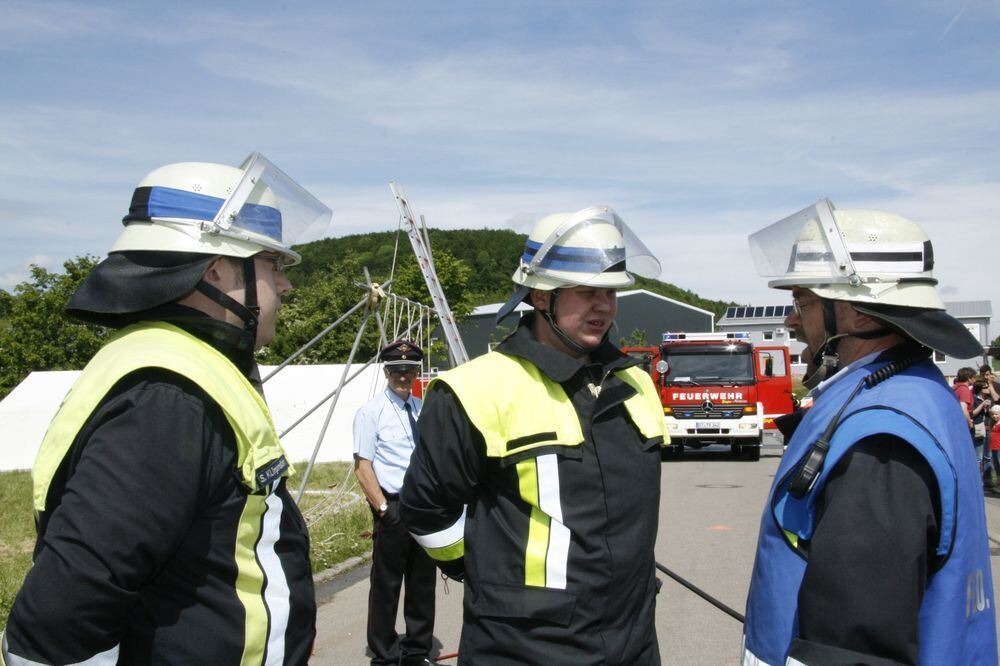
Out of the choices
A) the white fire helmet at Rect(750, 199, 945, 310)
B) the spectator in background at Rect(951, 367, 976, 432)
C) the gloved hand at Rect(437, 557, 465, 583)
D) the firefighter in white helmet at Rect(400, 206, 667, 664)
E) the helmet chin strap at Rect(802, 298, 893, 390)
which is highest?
the white fire helmet at Rect(750, 199, 945, 310)

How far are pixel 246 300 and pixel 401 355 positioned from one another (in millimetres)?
4158

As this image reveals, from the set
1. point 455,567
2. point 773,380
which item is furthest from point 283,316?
point 455,567

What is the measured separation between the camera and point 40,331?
37781 millimetres

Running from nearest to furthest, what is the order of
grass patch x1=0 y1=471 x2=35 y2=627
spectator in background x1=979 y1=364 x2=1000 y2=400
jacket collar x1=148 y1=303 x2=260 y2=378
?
jacket collar x1=148 y1=303 x2=260 y2=378
grass patch x1=0 y1=471 x2=35 y2=627
spectator in background x1=979 y1=364 x2=1000 y2=400

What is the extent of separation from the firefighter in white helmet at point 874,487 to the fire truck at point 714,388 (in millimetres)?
16213

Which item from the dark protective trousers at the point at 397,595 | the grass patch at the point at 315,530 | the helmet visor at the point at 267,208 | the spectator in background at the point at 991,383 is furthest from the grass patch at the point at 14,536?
the spectator in background at the point at 991,383

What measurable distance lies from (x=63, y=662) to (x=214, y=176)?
1.16 metres

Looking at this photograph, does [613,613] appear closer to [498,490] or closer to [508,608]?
[508,608]

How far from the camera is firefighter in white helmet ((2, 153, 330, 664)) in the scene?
1.71m

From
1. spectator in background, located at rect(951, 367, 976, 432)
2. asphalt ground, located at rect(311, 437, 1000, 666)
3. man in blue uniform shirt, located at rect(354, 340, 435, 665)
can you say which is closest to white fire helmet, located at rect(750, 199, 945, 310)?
man in blue uniform shirt, located at rect(354, 340, 435, 665)

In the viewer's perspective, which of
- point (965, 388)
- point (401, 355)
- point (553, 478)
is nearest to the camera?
point (553, 478)

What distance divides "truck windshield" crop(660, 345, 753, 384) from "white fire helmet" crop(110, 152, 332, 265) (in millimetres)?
17270

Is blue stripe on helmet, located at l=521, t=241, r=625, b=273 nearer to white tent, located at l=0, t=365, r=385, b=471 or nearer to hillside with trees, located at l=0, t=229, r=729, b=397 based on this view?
hillside with trees, located at l=0, t=229, r=729, b=397

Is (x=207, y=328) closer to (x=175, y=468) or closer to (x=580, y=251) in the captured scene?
(x=175, y=468)
